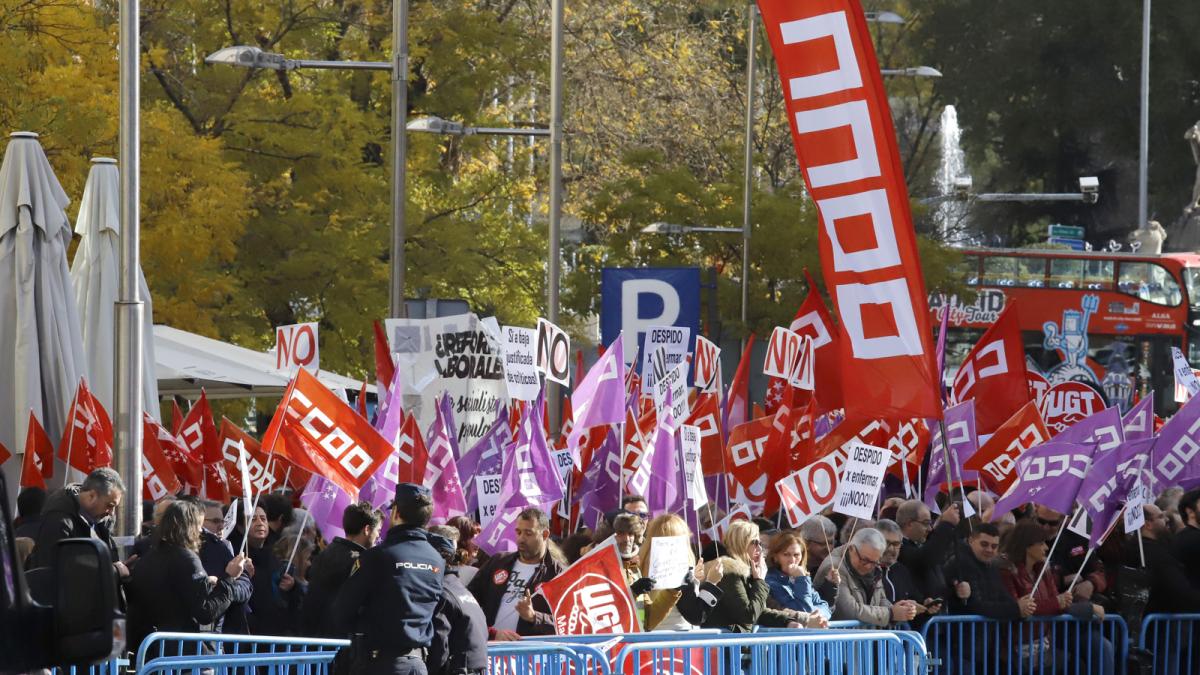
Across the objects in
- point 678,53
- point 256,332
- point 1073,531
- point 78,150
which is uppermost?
point 678,53

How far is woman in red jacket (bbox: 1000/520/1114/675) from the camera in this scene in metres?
11.5

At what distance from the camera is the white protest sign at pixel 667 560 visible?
9.83m

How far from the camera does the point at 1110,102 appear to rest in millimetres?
54156

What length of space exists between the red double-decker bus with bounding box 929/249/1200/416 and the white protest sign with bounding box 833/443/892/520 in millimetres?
33348

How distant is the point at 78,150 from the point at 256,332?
5.07 metres

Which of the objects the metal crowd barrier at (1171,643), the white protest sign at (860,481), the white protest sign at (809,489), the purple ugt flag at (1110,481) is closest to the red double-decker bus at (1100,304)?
the white protest sign at (809,489)

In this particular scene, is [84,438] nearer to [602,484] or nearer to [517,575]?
[602,484]

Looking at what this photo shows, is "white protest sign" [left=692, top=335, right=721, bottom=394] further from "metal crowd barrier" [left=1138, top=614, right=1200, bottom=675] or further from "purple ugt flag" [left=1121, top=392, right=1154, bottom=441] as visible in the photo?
"metal crowd barrier" [left=1138, top=614, right=1200, bottom=675]

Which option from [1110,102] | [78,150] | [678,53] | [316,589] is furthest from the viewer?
[1110,102]

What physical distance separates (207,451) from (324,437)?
399 cm

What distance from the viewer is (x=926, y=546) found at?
1164 centimetres

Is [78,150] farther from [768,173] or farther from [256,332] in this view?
[768,173]

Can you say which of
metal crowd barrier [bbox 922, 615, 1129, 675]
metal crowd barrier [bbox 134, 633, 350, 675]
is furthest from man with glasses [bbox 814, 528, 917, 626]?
metal crowd barrier [bbox 134, 633, 350, 675]

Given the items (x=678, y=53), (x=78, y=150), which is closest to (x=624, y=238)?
(x=678, y=53)
